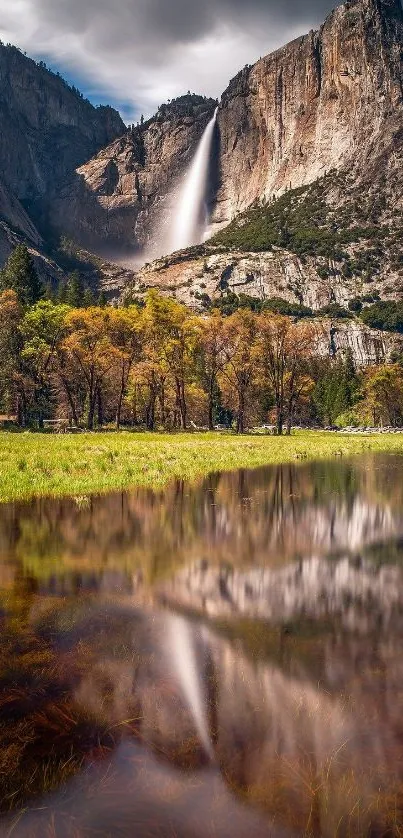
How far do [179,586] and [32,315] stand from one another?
5687 cm

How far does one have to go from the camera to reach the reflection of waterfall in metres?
4.83

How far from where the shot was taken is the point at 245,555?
10906 millimetres

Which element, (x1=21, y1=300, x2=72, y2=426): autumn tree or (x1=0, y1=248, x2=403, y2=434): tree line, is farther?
(x1=0, y1=248, x2=403, y2=434): tree line

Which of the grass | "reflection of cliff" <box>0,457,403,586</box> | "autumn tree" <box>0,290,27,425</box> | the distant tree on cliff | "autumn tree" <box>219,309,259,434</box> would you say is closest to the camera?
"reflection of cliff" <box>0,457,403,586</box>

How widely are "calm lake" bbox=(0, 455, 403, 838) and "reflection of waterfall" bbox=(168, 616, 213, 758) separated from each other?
0.07 ft

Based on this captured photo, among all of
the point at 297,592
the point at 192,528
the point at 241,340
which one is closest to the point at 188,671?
the point at 297,592

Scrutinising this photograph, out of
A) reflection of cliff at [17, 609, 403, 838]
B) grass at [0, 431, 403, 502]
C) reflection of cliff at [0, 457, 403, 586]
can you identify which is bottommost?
reflection of cliff at [17, 609, 403, 838]

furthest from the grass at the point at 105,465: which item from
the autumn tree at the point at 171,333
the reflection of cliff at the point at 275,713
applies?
the autumn tree at the point at 171,333

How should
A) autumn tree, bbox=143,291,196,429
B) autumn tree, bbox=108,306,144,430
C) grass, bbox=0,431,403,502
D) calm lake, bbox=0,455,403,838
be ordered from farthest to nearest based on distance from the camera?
autumn tree, bbox=143,291,196,429 < autumn tree, bbox=108,306,144,430 < grass, bbox=0,431,403,502 < calm lake, bbox=0,455,403,838

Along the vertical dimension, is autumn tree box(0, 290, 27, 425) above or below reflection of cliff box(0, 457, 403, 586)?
above

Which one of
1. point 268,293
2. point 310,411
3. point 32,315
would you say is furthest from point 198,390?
point 268,293

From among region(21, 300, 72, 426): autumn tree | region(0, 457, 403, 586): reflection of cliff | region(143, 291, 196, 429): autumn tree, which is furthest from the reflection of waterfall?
region(143, 291, 196, 429): autumn tree

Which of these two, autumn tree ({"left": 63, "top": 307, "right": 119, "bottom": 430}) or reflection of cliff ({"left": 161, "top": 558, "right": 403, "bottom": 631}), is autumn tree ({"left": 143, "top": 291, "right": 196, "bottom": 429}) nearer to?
autumn tree ({"left": 63, "top": 307, "right": 119, "bottom": 430})

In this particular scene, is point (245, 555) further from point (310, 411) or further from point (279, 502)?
point (310, 411)
